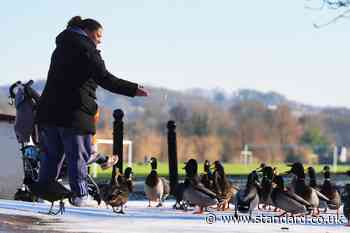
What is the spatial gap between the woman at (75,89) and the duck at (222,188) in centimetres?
639

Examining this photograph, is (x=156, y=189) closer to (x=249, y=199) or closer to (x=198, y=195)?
(x=198, y=195)

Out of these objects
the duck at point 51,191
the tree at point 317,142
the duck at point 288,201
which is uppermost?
the tree at point 317,142

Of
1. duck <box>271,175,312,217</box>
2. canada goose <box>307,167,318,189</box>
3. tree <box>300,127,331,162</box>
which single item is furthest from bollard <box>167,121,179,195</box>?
tree <box>300,127,331,162</box>

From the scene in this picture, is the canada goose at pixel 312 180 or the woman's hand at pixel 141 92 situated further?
the canada goose at pixel 312 180

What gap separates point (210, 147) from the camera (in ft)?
335

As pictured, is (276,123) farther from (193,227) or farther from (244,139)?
(193,227)

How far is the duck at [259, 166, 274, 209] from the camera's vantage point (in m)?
17.6

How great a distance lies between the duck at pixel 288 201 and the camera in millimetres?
16094

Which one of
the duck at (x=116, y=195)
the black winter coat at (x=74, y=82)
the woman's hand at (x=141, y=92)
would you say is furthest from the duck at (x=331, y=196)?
the black winter coat at (x=74, y=82)

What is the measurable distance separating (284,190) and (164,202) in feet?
→ 12.2

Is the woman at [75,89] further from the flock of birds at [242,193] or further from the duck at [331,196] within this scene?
the duck at [331,196]

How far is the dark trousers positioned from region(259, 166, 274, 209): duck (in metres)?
5.93

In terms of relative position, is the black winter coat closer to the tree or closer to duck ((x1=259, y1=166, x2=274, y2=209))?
duck ((x1=259, y1=166, x2=274, y2=209))

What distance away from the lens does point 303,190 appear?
56.3ft
